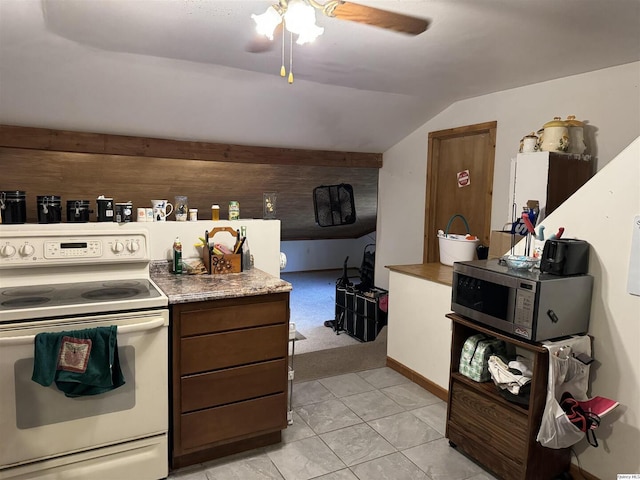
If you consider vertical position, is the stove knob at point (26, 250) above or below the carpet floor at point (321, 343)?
above

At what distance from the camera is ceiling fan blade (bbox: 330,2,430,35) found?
1.68 m

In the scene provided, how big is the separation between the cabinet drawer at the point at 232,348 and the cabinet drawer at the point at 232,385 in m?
0.04

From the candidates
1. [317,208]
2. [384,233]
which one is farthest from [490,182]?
[317,208]

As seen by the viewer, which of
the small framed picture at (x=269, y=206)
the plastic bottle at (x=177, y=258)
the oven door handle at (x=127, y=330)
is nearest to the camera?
the oven door handle at (x=127, y=330)

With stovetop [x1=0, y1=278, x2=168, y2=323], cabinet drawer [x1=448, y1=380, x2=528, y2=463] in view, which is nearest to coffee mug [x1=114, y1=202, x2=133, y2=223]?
stovetop [x1=0, y1=278, x2=168, y2=323]

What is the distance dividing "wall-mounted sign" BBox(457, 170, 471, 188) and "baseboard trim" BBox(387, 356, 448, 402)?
1.61m

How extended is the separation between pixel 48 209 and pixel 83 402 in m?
1.12

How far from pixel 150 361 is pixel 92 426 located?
357mm

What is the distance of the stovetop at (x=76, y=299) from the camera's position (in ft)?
6.13

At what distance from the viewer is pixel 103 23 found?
2307 millimetres

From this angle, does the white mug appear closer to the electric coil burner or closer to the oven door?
the electric coil burner

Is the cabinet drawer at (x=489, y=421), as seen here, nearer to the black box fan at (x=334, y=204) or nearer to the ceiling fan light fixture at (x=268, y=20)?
the ceiling fan light fixture at (x=268, y=20)

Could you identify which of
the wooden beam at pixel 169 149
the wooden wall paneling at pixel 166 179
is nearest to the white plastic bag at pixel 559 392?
the wooden beam at pixel 169 149

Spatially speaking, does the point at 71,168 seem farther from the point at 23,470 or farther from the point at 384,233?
the point at 384,233
